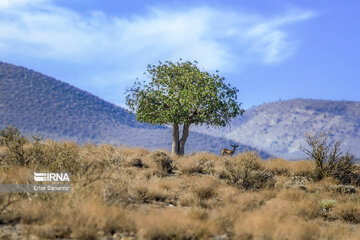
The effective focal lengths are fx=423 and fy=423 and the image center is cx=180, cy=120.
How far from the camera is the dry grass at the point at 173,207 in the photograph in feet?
26.9

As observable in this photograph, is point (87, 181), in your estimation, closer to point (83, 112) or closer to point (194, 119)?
point (194, 119)

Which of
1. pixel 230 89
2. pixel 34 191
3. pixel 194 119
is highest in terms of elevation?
pixel 230 89

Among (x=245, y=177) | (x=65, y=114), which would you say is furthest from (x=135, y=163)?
(x=65, y=114)

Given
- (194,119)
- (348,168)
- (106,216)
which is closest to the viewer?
(106,216)

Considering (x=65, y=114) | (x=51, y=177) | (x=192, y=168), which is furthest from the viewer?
(x=65, y=114)

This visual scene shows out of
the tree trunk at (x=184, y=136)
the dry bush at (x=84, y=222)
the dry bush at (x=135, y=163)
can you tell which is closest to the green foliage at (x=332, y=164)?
the dry bush at (x=135, y=163)

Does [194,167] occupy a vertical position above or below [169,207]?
above

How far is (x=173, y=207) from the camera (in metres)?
10.8

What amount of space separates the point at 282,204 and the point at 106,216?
5797mm

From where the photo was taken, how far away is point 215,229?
8.62 m

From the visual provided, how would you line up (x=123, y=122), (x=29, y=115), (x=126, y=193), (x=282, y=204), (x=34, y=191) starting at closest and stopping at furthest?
1. (x=34, y=191)
2. (x=126, y=193)
3. (x=282, y=204)
4. (x=29, y=115)
5. (x=123, y=122)

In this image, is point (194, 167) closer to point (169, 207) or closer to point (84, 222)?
point (169, 207)

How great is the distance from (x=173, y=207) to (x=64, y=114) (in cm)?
15419

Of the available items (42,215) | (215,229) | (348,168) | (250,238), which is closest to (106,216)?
(42,215)
